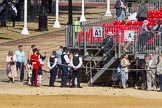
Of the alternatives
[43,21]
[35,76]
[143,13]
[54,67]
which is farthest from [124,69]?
[43,21]

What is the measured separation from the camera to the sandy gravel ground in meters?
29.0

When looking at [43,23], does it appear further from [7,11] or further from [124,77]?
[124,77]

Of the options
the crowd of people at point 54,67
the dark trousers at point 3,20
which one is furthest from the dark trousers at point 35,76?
the dark trousers at point 3,20

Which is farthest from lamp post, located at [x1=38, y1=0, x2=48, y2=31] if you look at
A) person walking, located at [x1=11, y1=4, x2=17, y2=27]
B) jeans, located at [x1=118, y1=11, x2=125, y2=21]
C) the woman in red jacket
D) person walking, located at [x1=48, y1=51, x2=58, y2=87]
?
the woman in red jacket

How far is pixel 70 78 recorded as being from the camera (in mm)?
35531

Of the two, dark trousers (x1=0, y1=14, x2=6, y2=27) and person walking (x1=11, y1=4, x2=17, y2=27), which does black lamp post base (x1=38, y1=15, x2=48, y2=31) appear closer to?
person walking (x1=11, y1=4, x2=17, y2=27)

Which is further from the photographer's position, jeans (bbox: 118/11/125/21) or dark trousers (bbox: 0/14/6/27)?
dark trousers (bbox: 0/14/6/27)

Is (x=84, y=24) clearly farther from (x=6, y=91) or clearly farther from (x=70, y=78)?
(x=6, y=91)

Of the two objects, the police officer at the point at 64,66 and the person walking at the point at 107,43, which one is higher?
the person walking at the point at 107,43

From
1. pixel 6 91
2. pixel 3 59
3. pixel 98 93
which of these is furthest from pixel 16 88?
pixel 3 59

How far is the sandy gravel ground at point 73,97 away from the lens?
29.0m

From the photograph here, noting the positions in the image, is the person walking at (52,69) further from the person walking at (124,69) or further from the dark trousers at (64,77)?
the person walking at (124,69)

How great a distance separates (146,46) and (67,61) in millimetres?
3696

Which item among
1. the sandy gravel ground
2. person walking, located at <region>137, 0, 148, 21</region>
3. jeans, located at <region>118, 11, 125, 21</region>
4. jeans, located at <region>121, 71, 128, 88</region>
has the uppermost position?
person walking, located at <region>137, 0, 148, 21</region>
